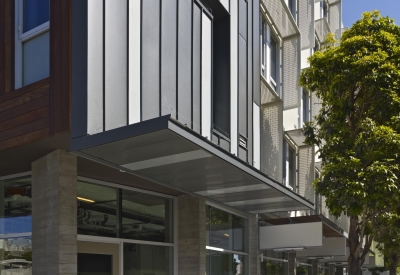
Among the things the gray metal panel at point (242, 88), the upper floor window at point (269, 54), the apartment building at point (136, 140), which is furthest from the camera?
the upper floor window at point (269, 54)

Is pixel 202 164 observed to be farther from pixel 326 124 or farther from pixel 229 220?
pixel 326 124

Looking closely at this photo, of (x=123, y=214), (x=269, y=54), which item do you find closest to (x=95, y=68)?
(x=123, y=214)

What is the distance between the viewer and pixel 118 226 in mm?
12141

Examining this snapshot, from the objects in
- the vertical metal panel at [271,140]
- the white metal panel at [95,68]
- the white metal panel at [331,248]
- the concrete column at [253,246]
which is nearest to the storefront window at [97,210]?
the white metal panel at [95,68]

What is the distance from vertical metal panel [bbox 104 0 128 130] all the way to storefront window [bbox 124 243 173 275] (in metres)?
3.92

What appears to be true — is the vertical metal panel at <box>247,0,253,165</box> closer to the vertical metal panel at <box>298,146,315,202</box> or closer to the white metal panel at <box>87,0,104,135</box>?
the white metal panel at <box>87,0,104,135</box>

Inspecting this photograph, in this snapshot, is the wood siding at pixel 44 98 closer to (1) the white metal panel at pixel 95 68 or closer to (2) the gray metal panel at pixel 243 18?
(1) the white metal panel at pixel 95 68

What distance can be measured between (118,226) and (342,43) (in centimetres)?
837

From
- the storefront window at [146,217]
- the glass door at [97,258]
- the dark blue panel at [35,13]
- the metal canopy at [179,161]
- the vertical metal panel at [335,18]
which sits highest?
the vertical metal panel at [335,18]

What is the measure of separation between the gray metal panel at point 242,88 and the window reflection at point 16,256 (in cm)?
566

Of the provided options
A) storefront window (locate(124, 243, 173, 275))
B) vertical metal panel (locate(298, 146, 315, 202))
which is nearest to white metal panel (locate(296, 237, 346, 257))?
vertical metal panel (locate(298, 146, 315, 202))

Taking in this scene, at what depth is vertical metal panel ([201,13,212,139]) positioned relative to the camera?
12344mm

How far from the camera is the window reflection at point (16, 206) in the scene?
10.7 meters

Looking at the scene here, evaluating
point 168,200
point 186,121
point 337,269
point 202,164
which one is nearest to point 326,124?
point 168,200
